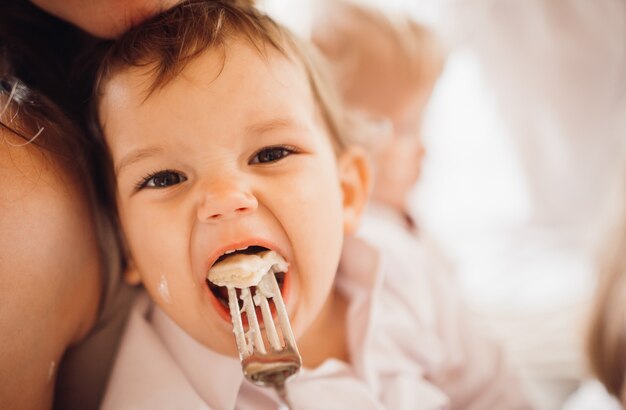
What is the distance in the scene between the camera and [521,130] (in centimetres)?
185

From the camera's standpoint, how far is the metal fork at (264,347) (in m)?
0.68

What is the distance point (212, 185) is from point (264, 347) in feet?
0.72

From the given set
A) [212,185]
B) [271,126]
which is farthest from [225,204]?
[271,126]

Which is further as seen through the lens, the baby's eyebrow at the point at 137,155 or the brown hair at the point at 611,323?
the brown hair at the point at 611,323

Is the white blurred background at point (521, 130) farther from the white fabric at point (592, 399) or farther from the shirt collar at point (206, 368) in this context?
the shirt collar at point (206, 368)

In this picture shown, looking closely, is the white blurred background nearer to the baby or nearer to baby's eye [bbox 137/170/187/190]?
the baby

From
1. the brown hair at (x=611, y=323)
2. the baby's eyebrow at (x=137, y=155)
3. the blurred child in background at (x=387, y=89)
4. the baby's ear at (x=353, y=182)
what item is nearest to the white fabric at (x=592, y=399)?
the brown hair at (x=611, y=323)

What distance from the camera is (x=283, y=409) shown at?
0.92 m

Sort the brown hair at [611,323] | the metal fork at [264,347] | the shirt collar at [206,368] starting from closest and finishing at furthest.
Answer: the metal fork at [264,347] → the shirt collar at [206,368] → the brown hair at [611,323]

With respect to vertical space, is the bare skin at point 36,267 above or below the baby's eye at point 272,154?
below

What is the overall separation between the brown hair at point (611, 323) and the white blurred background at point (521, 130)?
1.47 feet

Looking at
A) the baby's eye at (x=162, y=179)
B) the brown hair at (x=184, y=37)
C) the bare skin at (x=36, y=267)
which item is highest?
the brown hair at (x=184, y=37)

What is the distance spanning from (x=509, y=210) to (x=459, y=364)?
78 cm

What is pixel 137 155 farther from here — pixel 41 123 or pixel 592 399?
pixel 592 399
